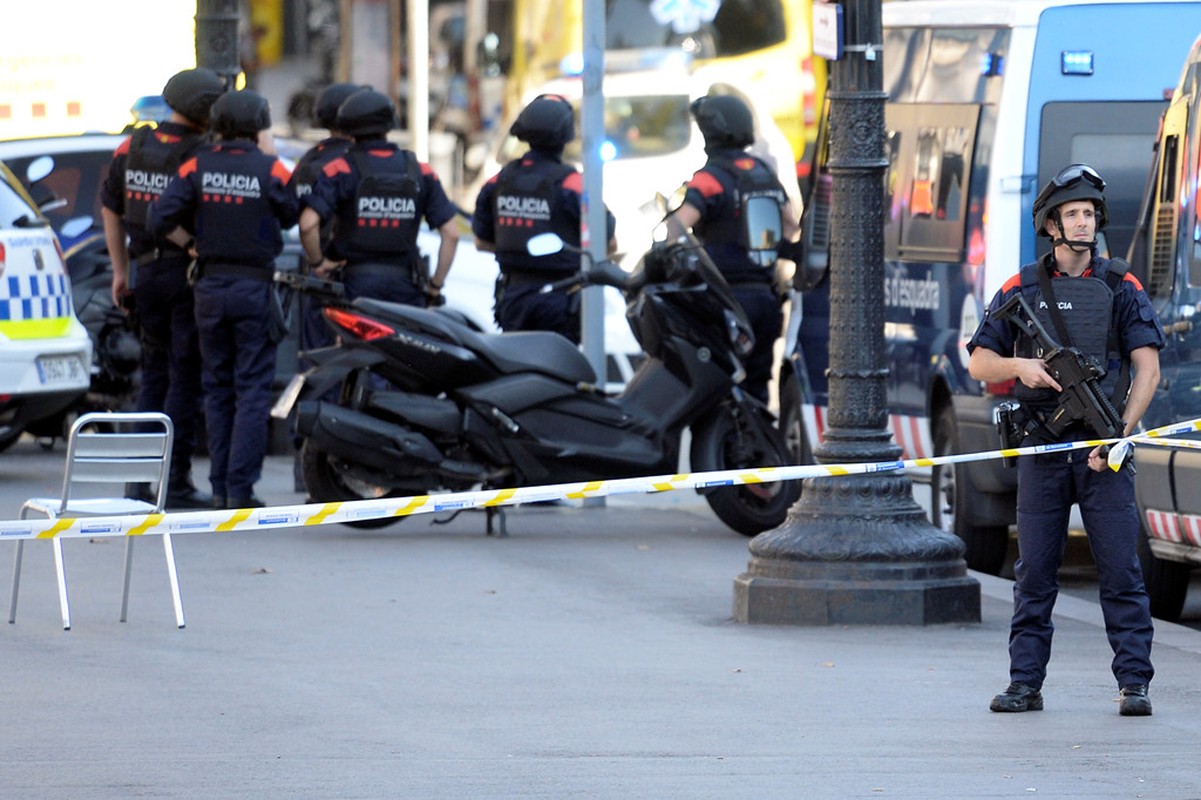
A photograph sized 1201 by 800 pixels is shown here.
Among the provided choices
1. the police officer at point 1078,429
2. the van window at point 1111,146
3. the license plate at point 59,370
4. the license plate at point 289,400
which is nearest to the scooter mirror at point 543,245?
the license plate at point 289,400

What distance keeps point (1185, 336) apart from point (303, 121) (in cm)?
2642

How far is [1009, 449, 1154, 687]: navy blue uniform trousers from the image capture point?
7.43 meters

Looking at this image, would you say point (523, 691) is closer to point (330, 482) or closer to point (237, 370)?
point (330, 482)

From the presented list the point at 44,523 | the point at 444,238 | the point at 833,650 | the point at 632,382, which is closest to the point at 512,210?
the point at 444,238

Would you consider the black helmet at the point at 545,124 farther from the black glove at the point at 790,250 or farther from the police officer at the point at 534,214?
the black glove at the point at 790,250

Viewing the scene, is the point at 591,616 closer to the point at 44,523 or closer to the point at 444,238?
the point at 44,523

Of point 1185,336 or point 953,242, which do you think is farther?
point 953,242

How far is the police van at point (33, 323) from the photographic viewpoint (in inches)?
514

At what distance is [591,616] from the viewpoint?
9422 mm

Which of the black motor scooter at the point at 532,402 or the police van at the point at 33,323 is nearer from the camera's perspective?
the black motor scooter at the point at 532,402

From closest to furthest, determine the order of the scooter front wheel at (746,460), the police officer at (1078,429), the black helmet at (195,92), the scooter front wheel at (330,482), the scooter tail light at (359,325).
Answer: the police officer at (1078,429)
the scooter tail light at (359,325)
the scooter front wheel at (330,482)
the scooter front wheel at (746,460)
the black helmet at (195,92)

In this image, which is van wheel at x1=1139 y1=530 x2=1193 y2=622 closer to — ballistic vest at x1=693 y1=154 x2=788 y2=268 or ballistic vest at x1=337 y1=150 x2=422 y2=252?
ballistic vest at x1=693 y1=154 x2=788 y2=268

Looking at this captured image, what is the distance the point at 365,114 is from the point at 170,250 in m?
1.12

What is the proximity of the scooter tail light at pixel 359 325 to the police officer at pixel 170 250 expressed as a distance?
1.36 metres
